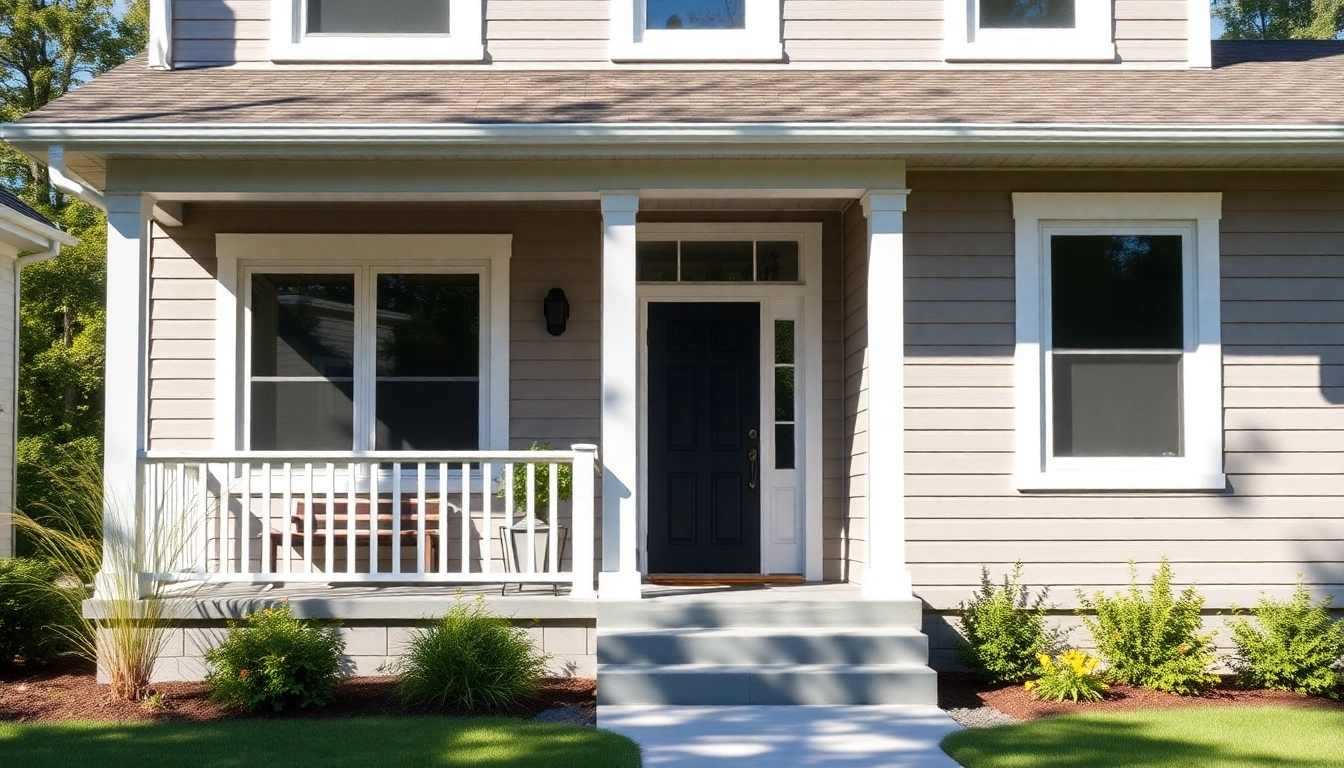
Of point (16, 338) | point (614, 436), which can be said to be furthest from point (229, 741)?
point (16, 338)

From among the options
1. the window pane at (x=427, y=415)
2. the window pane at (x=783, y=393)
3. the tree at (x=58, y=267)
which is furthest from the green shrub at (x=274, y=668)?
the tree at (x=58, y=267)

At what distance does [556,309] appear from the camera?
820 centimetres

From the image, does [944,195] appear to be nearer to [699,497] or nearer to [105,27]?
[699,497]

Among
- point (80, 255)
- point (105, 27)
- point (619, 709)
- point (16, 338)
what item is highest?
point (105, 27)

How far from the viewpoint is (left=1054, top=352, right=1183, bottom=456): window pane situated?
7547 mm

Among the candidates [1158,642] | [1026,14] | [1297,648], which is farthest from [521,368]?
[1297,648]

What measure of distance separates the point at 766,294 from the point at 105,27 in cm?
1588

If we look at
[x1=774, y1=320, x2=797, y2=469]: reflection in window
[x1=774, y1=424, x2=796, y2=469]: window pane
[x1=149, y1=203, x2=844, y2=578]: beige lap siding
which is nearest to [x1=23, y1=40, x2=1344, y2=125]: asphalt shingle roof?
[x1=149, y1=203, x2=844, y2=578]: beige lap siding

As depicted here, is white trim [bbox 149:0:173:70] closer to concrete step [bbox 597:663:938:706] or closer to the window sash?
the window sash

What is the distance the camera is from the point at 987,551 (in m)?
7.49

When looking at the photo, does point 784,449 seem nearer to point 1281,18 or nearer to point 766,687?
point 766,687

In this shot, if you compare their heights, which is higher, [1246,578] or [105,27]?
[105,27]

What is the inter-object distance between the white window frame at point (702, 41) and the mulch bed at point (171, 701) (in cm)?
390

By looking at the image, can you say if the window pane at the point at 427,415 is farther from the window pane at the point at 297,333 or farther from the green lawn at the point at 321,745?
the green lawn at the point at 321,745
